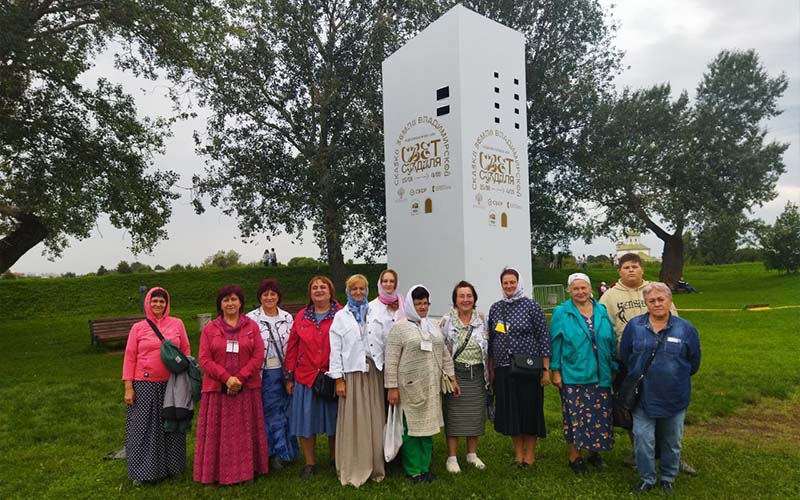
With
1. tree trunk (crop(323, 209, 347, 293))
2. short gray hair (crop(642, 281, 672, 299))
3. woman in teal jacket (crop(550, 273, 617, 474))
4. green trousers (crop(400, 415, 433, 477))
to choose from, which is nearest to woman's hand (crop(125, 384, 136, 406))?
green trousers (crop(400, 415, 433, 477))

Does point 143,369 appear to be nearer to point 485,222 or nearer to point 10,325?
point 485,222

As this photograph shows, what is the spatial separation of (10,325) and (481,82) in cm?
1567

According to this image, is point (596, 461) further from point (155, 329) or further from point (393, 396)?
point (155, 329)

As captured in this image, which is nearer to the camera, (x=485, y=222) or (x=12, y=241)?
(x=485, y=222)

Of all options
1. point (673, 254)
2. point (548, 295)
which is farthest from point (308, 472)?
point (673, 254)

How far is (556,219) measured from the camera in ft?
56.5

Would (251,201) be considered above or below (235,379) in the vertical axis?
above

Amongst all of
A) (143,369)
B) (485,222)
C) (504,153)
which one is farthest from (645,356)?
(504,153)

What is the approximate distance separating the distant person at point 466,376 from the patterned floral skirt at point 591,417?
2.27ft

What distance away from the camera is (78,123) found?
9727mm

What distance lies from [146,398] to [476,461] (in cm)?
267

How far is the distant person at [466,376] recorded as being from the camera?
158 inches

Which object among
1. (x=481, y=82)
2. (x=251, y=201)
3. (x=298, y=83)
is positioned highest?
(x=298, y=83)

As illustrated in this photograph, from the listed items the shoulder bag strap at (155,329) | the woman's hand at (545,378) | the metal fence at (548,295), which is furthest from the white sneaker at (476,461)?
the metal fence at (548,295)
